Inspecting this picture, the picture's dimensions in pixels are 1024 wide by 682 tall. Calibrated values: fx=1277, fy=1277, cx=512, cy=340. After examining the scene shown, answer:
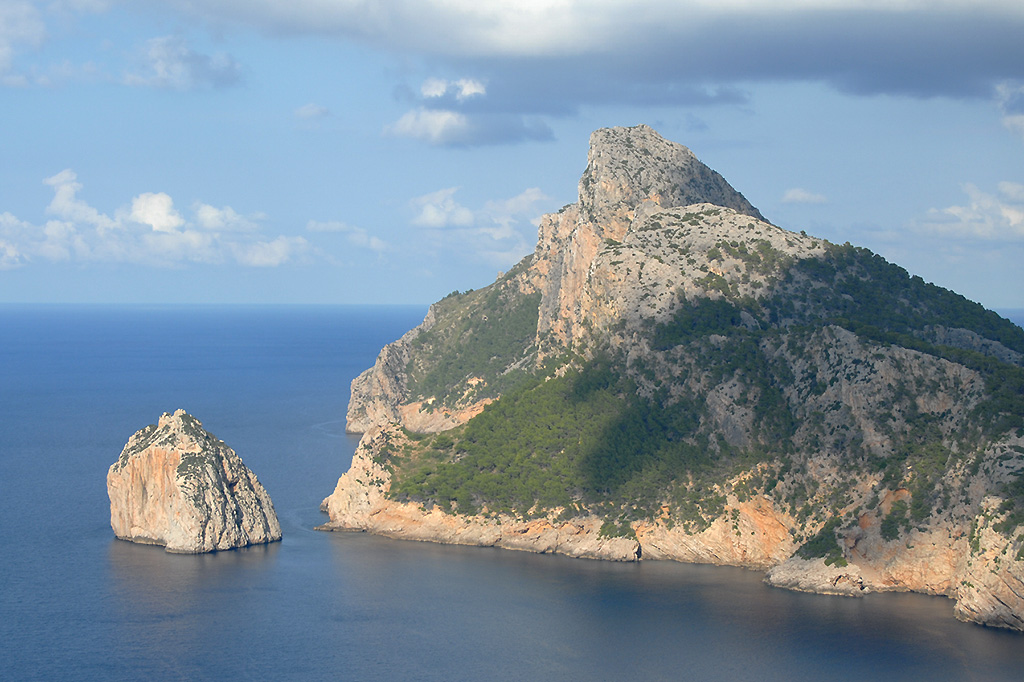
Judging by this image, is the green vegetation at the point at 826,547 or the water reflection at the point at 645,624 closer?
the water reflection at the point at 645,624

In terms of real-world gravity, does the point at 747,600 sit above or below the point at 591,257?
below

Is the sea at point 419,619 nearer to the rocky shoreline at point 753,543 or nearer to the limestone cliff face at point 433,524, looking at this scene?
the rocky shoreline at point 753,543

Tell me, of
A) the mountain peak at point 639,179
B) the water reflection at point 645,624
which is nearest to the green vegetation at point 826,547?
the water reflection at point 645,624

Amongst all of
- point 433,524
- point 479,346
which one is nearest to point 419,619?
point 433,524

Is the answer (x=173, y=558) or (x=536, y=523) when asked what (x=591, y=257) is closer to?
(x=536, y=523)

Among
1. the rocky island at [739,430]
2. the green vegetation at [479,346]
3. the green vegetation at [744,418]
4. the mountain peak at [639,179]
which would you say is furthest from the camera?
the green vegetation at [479,346]

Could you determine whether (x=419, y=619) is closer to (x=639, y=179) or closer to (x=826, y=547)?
(x=826, y=547)

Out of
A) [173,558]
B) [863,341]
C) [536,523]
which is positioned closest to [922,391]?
Result: [863,341]
